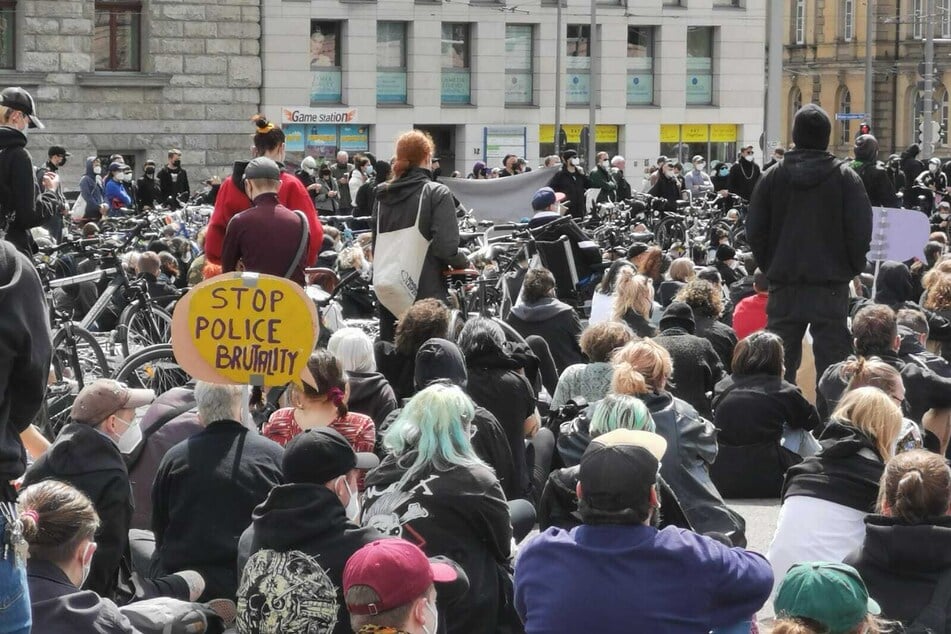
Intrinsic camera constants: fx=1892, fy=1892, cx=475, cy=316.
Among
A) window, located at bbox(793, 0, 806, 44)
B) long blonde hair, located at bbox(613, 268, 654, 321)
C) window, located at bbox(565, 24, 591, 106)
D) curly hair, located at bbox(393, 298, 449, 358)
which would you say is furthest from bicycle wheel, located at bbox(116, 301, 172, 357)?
window, located at bbox(793, 0, 806, 44)

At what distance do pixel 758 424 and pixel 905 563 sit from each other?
13.1ft

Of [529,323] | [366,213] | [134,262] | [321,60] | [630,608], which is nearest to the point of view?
[630,608]

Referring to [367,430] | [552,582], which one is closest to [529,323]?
[367,430]

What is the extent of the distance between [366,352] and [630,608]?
13.1 ft

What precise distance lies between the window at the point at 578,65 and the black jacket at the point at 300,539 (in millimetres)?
47941

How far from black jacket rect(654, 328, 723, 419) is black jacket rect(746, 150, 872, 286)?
989mm

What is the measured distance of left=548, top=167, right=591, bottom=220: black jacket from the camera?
2522 cm

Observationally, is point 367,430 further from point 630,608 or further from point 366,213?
point 366,213

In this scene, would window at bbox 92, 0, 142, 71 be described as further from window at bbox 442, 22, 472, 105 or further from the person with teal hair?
the person with teal hair

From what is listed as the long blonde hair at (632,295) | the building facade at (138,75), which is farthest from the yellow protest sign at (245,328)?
the building facade at (138,75)

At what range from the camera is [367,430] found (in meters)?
8.27

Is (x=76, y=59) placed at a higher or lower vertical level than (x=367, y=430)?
higher

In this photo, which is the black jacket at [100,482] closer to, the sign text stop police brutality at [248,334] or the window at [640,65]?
the sign text stop police brutality at [248,334]

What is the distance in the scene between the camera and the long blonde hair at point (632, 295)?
12023 millimetres
